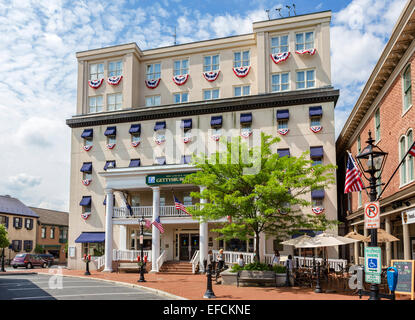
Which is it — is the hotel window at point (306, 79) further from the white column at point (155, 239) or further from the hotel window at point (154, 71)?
the white column at point (155, 239)

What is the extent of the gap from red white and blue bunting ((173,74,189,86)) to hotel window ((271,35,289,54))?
8.00 metres

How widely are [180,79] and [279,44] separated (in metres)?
9.18

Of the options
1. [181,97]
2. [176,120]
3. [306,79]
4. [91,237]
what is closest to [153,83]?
[181,97]

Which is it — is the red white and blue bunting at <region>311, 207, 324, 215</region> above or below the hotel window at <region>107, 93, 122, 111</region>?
below

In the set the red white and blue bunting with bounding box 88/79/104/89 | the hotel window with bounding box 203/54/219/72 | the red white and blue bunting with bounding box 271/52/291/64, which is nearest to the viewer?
the red white and blue bunting with bounding box 271/52/291/64

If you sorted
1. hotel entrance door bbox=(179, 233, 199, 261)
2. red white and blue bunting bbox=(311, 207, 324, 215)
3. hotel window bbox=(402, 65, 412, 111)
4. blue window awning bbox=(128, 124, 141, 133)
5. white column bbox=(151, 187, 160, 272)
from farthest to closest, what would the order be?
blue window awning bbox=(128, 124, 141, 133) → hotel entrance door bbox=(179, 233, 199, 261) → red white and blue bunting bbox=(311, 207, 324, 215) → white column bbox=(151, 187, 160, 272) → hotel window bbox=(402, 65, 412, 111)

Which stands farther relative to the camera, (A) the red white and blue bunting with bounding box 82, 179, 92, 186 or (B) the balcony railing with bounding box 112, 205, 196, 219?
(A) the red white and blue bunting with bounding box 82, 179, 92, 186

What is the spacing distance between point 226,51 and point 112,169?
14.4m

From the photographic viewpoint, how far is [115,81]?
38625 millimetres

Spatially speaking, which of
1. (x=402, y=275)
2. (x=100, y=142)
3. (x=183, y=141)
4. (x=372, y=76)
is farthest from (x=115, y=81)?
(x=402, y=275)

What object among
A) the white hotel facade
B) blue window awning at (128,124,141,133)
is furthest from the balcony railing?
blue window awning at (128,124,141,133)

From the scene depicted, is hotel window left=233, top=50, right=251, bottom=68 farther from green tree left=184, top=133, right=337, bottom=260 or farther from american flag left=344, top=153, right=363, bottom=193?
american flag left=344, top=153, right=363, bottom=193

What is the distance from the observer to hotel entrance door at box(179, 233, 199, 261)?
3353cm

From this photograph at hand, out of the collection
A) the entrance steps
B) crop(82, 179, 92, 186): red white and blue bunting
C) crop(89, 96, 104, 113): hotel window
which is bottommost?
the entrance steps
